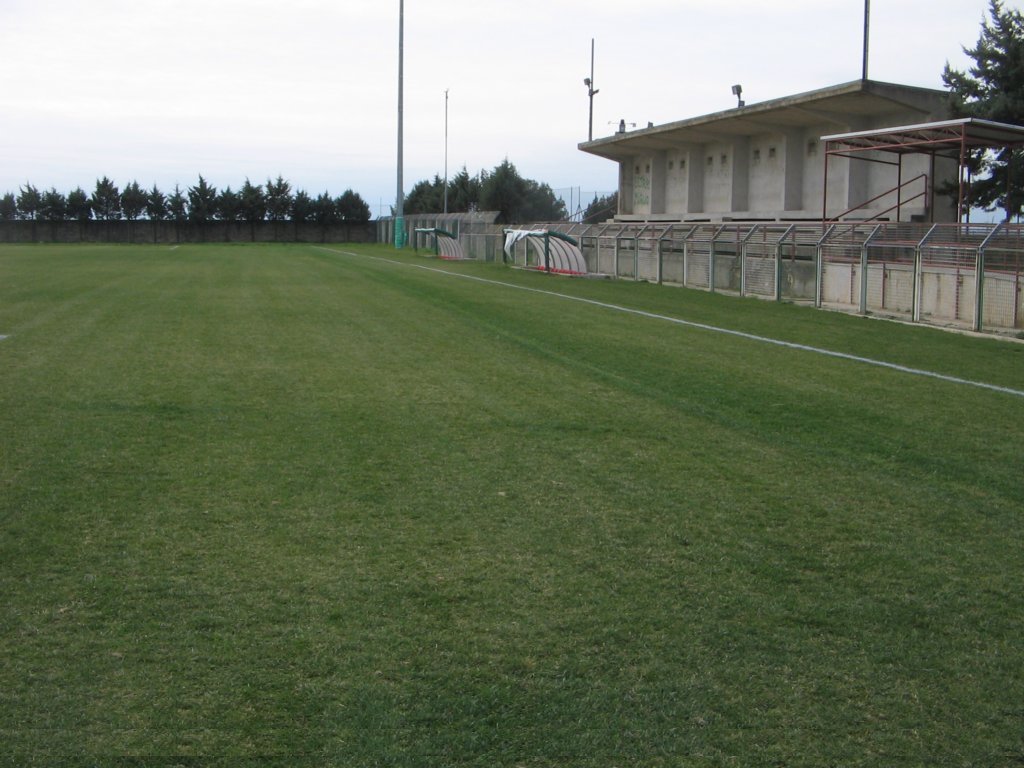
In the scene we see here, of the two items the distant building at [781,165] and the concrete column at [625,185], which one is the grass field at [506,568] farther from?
the concrete column at [625,185]

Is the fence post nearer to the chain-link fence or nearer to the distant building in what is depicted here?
the chain-link fence

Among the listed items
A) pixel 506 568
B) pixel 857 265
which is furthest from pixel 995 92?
pixel 506 568

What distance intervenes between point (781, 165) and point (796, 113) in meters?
3.72

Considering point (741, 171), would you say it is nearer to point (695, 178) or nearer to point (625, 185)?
point (695, 178)

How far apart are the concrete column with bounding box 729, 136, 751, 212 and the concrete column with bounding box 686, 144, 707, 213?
12.9 ft

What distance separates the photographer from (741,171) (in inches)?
1735

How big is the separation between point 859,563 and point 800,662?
1.36 meters

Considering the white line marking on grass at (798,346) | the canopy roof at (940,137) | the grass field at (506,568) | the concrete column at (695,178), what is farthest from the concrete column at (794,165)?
the grass field at (506,568)

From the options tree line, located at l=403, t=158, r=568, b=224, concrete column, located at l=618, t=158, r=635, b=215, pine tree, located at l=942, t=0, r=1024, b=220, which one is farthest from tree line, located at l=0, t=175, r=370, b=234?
pine tree, located at l=942, t=0, r=1024, b=220

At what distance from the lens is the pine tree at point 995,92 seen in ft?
106

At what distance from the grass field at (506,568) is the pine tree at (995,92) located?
79.5 feet

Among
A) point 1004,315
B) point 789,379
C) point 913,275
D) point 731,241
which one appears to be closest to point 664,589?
point 789,379

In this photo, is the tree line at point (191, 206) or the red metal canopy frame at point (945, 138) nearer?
the red metal canopy frame at point (945, 138)

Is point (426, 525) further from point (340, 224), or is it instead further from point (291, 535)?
point (340, 224)
